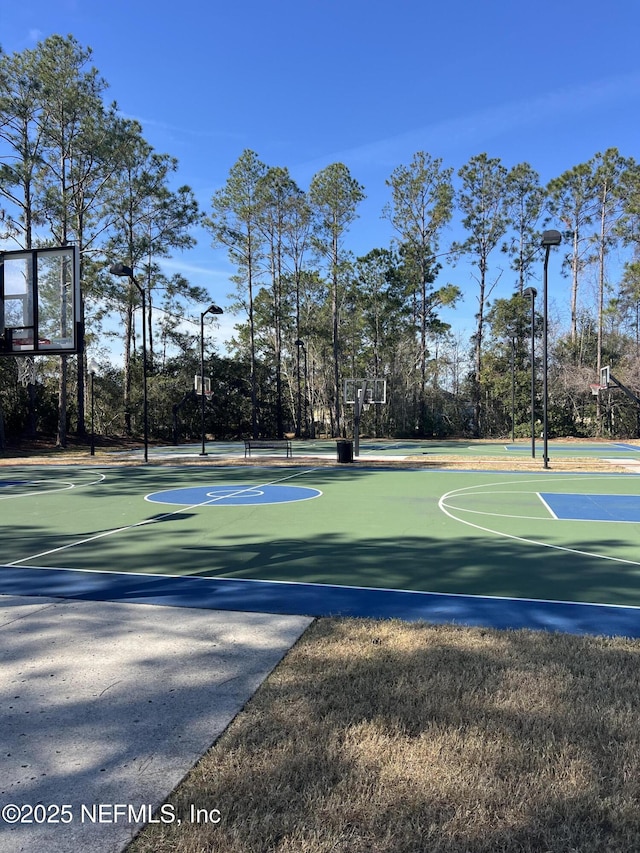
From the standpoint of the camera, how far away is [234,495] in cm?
1205

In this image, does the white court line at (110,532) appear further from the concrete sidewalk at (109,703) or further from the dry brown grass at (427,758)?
the dry brown grass at (427,758)

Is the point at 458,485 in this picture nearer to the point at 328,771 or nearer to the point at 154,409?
the point at 328,771

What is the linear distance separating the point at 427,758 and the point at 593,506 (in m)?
9.08

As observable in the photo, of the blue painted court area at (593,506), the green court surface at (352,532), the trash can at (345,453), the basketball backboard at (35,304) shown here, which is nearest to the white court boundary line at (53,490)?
the green court surface at (352,532)

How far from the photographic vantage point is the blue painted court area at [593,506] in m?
9.23

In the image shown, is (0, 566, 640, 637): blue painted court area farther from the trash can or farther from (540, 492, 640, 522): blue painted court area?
the trash can

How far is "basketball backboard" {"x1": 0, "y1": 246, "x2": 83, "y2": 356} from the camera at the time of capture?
1067 centimetres

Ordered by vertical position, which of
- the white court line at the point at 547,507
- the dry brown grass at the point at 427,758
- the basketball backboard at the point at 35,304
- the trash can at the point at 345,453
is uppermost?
the basketball backboard at the point at 35,304

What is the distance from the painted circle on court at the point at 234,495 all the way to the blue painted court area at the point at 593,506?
4.66 m

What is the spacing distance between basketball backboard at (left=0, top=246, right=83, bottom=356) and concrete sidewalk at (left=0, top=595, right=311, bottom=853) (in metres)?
7.13

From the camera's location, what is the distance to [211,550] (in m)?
→ 7.03

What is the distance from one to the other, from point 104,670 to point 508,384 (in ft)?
118

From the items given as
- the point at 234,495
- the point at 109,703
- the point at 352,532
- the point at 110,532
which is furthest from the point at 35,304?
the point at 109,703

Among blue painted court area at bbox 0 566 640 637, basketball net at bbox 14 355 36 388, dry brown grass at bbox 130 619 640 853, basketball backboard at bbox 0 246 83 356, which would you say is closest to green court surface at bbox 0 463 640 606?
blue painted court area at bbox 0 566 640 637
